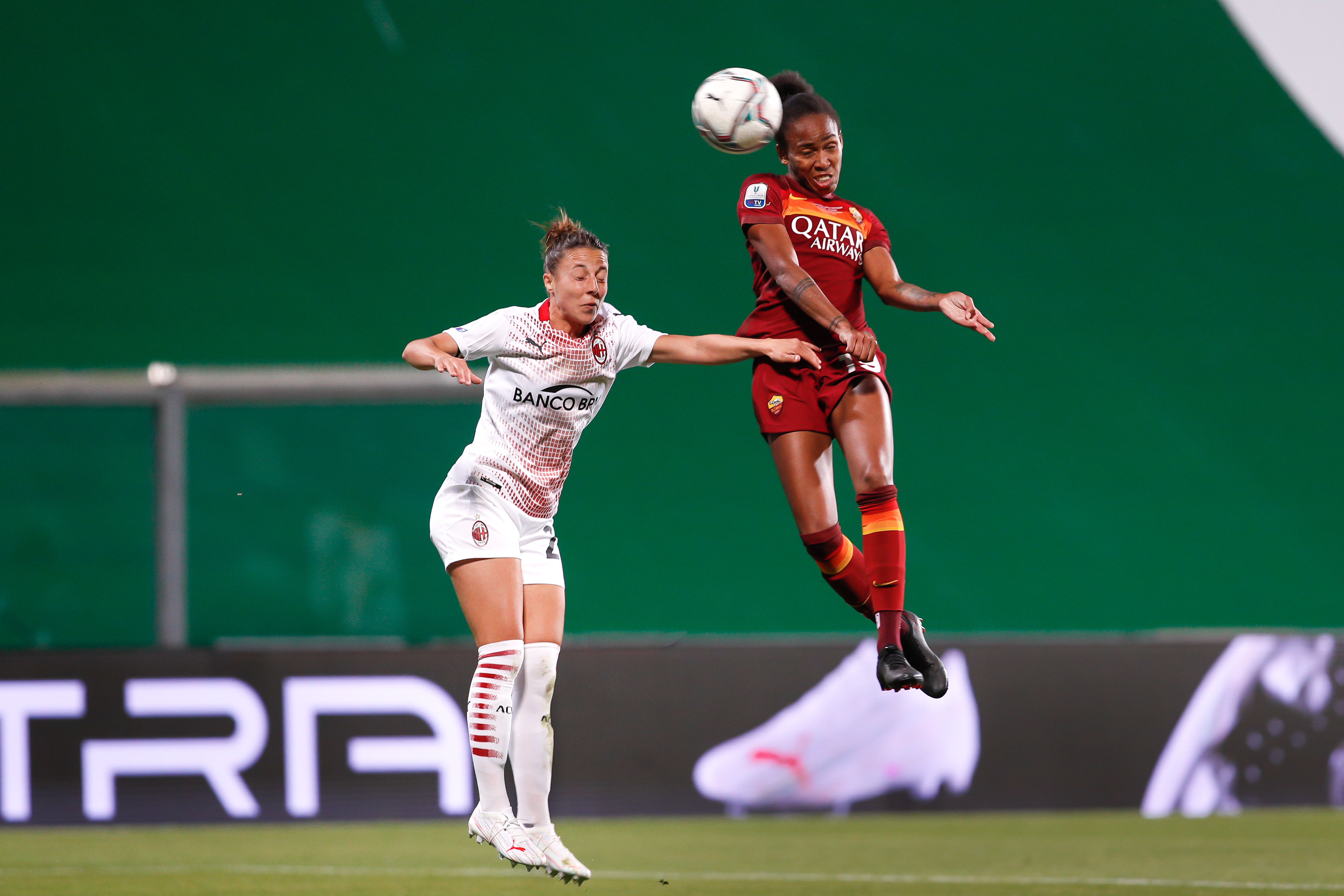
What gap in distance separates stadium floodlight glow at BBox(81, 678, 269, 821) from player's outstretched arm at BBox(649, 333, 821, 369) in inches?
144

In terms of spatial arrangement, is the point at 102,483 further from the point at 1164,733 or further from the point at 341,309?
the point at 1164,733

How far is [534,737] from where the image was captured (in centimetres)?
462

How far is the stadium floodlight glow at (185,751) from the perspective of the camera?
7211mm

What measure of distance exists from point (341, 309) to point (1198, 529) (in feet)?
20.3

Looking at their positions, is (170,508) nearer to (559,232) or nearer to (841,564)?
(559,232)

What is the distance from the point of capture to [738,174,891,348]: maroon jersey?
432 centimetres

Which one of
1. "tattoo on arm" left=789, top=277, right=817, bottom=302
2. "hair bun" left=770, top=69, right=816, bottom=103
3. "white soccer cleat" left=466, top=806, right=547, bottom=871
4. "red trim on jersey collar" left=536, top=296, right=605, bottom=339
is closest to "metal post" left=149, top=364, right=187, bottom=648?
"white soccer cleat" left=466, top=806, right=547, bottom=871

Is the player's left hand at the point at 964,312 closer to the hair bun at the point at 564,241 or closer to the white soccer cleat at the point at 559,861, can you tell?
the hair bun at the point at 564,241

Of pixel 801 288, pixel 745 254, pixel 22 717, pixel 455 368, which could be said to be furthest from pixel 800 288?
pixel 745 254

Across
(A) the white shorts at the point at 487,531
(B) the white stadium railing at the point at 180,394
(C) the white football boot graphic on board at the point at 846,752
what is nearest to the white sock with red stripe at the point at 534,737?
(A) the white shorts at the point at 487,531

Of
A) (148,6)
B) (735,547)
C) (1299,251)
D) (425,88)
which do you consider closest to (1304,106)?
(1299,251)

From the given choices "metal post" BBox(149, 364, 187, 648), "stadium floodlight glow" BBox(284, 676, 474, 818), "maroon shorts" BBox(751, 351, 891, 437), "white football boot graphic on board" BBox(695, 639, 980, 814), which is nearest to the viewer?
"maroon shorts" BBox(751, 351, 891, 437)

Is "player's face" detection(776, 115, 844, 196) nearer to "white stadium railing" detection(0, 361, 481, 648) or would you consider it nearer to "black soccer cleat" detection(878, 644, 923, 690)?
"black soccer cleat" detection(878, 644, 923, 690)

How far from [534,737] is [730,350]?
1330mm
